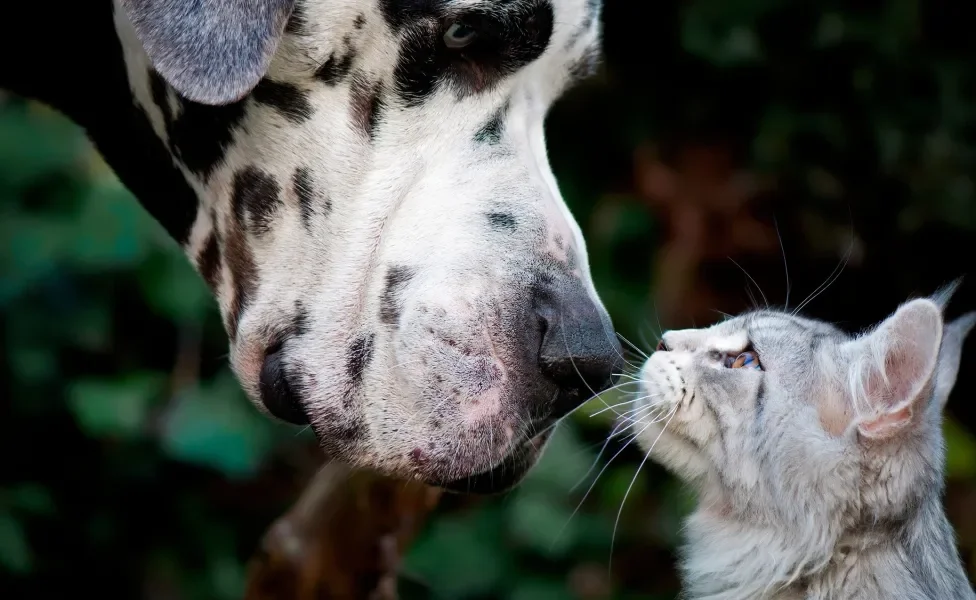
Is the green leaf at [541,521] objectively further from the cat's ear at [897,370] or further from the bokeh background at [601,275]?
the cat's ear at [897,370]

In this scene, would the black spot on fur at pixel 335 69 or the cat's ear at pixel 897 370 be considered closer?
the cat's ear at pixel 897 370

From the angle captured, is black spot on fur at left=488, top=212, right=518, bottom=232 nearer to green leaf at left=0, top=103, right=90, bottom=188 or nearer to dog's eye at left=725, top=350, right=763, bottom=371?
dog's eye at left=725, top=350, right=763, bottom=371

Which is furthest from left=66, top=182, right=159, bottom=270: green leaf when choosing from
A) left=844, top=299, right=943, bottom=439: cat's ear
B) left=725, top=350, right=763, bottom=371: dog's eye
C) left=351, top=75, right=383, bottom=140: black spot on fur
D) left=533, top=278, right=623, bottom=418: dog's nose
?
left=844, top=299, right=943, bottom=439: cat's ear

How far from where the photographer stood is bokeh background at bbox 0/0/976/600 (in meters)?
3.37

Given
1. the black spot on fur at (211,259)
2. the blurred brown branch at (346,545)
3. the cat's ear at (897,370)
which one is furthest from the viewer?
the blurred brown branch at (346,545)

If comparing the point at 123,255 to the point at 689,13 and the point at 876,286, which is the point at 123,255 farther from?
the point at 876,286

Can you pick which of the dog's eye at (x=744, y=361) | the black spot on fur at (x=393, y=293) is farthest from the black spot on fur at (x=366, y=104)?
the dog's eye at (x=744, y=361)

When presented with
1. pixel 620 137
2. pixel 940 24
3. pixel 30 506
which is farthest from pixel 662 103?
pixel 30 506

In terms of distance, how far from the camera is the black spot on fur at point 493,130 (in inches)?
80.8

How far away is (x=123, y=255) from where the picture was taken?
3318 mm

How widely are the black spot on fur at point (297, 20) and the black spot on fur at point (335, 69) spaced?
7 cm

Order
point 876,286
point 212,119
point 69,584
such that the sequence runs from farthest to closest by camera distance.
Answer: point 69,584 < point 876,286 < point 212,119

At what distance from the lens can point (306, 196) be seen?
2.00m

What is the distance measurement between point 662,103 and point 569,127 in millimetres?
343
